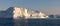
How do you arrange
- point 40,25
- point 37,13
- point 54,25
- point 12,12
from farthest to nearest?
1. point 37,13
2. point 12,12
3. point 54,25
4. point 40,25

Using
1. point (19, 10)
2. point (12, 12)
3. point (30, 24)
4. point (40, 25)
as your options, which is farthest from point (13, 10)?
point (40, 25)

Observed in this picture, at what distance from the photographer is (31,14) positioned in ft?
59.7

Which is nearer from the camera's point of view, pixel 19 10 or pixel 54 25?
pixel 54 25

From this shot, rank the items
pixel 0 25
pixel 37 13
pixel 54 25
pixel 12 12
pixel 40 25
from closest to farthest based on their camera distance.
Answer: pixel 0 25, pixel 40 25, pixel 54 25, pixel 12 12, pixel 37 13

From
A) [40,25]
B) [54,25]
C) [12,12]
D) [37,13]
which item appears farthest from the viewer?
[37,13]

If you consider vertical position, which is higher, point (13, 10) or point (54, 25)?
point (13, 10)

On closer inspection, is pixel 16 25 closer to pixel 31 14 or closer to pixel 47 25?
pixel 47 25

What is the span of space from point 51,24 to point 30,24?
142cm

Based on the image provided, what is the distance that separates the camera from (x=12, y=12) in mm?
17484

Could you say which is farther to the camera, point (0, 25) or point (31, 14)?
point (31, 14)

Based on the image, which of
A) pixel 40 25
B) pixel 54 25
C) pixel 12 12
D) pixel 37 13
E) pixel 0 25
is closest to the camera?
pixel 0 25

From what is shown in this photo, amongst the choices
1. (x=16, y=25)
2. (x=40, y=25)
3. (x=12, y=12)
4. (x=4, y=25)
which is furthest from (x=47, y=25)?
(x=12, y=12)

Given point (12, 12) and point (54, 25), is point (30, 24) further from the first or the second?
point (12, 12)

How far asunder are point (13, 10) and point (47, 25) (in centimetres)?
719
